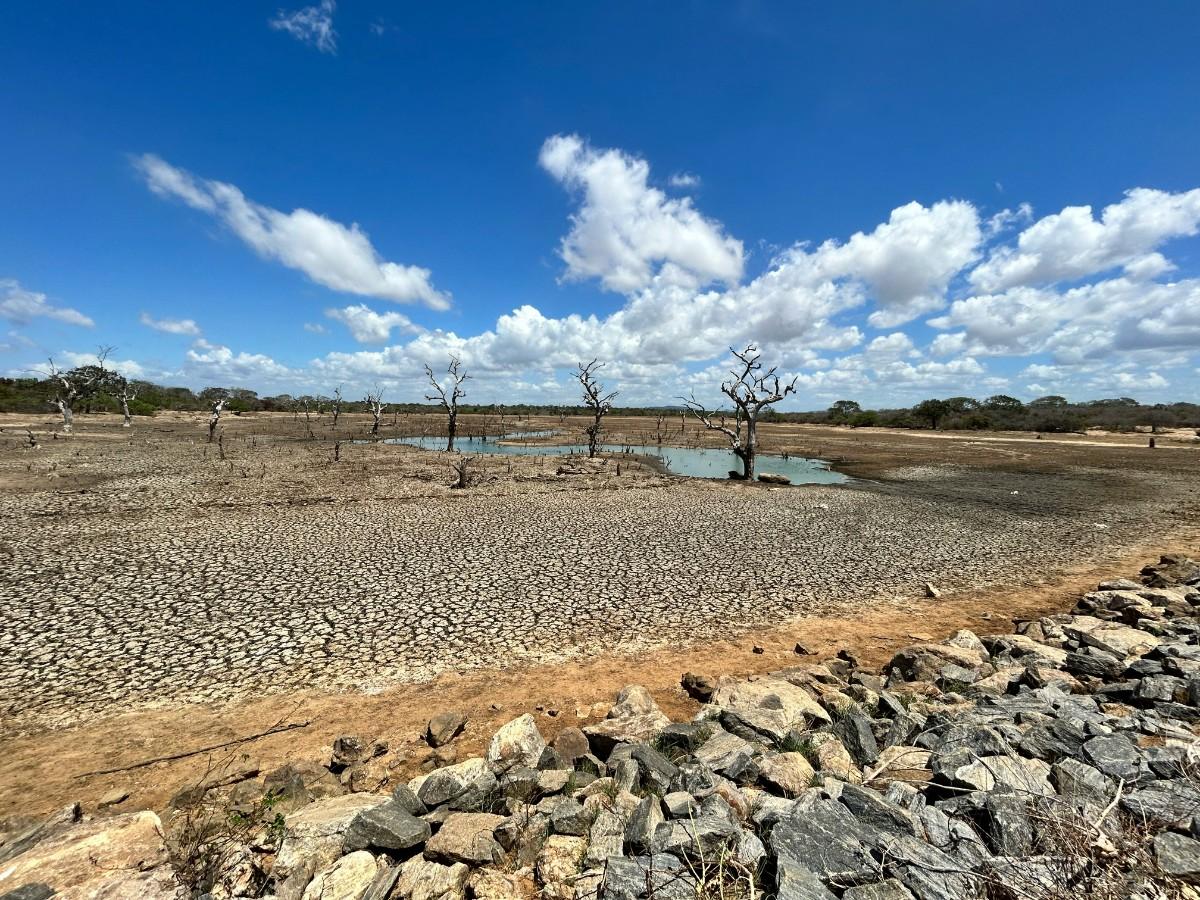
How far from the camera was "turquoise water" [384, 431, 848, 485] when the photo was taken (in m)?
43.7

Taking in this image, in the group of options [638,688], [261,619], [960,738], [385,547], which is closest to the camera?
[960,738]

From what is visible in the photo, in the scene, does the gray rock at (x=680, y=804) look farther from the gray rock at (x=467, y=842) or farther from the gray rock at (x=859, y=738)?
the gray rock at (x=859, y=738)

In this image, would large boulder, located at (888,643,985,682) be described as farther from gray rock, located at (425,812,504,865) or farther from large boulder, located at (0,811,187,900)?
large boulder, located at (0,811,187,900)

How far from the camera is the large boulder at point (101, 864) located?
147 inches

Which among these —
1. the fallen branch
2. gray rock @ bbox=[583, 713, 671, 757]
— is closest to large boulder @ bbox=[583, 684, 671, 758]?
gray rock @ bbox=[583, 713, 671, 757]

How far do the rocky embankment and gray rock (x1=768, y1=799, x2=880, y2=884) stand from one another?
0.02m

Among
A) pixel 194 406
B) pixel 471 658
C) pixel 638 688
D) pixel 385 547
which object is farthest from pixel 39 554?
pixel 194 406

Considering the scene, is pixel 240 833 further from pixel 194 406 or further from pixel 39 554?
pixel 194 406

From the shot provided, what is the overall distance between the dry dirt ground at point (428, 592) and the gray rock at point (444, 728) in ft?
1.02

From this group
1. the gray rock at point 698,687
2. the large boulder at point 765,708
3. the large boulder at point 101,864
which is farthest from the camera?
the gray rock at point 698,687

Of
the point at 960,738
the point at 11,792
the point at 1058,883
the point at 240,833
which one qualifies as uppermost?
the point at 1058,883

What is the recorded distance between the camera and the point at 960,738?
5.94 m

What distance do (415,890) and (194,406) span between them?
486ft

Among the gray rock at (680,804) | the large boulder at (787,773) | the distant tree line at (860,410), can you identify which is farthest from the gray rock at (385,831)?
the distant tree line at (860,410)
